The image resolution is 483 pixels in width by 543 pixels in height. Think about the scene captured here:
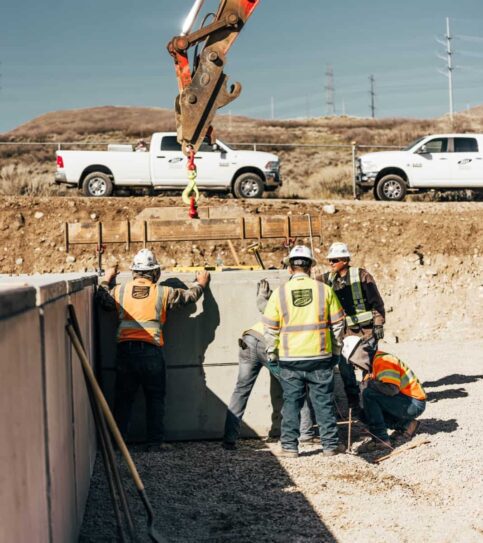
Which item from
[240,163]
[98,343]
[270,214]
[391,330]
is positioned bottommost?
[391,330]

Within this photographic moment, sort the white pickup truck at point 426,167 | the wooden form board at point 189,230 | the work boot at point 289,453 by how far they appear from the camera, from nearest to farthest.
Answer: the work boot at point 289,453
the wooden form board at point 189,230
the white pickup truck at point 426,167

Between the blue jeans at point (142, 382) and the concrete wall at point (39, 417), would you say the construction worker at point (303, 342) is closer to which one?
the blue jeans at point (142, 382)

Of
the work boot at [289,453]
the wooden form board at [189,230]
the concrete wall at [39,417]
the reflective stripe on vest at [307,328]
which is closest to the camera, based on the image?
the concrete wall at [39,417]

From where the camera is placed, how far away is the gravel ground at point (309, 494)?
575 centimetres

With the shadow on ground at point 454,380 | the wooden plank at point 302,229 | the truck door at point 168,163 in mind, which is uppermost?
the truck door at point 168,163

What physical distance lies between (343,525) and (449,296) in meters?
13.7

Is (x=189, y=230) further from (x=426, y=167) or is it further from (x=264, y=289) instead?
(x=264, y=289)

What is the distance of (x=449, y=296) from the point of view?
18.9m

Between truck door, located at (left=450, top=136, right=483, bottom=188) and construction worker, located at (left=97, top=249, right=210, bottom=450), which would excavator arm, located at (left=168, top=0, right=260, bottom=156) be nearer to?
construction worker, located at (left=97, top=249, right=210, bottom=450)

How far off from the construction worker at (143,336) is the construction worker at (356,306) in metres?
2.01

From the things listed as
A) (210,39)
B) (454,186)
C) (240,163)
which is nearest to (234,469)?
(210,39)

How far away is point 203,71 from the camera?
29.6 ft

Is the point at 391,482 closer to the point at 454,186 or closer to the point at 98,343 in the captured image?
the point at 98,343

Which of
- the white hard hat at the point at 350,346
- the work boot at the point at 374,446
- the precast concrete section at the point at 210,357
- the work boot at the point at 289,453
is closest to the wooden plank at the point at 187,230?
the precast concrete section at the point at 210,357
